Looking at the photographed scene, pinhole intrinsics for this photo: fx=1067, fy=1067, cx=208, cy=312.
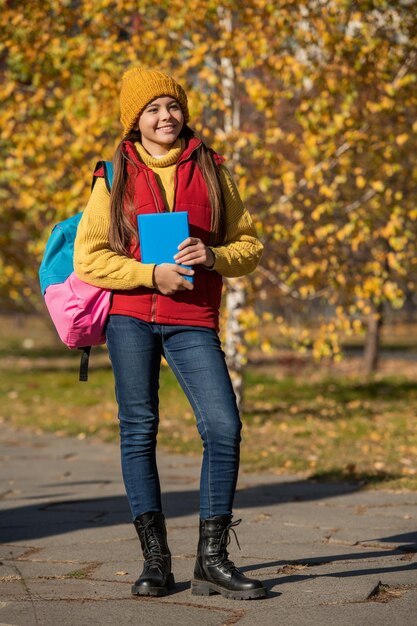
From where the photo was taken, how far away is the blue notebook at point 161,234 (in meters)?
3.82

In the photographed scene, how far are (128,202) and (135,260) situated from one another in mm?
231

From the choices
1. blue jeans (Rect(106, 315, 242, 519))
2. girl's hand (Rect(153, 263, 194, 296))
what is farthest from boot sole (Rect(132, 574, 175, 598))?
girl's hand (Rect(153, 263, 194, 296))

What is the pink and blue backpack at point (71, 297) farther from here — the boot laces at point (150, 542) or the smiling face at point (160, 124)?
the boot laces at point (150, 542)

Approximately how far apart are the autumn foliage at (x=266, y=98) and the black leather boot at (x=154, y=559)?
5220 mm

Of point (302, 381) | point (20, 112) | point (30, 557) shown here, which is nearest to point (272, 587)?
point (30, 557)

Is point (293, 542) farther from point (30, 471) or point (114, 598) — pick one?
point (30, 471)

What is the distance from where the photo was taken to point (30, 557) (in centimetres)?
480

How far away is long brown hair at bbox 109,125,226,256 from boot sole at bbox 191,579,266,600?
1.26m

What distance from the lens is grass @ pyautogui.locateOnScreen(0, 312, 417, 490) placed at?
25.6 feet

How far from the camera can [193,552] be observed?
4.81m

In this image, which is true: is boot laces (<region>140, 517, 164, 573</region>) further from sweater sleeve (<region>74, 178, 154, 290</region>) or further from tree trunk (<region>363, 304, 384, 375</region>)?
tree trunk (<region>363, 304, 384, 375</region>)

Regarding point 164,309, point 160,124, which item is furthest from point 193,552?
point 160,124

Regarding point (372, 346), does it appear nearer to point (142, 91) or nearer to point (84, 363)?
point (84, 363)

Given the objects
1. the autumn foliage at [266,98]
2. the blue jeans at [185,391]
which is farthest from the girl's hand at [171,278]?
the autumn foliage at [266,98]
